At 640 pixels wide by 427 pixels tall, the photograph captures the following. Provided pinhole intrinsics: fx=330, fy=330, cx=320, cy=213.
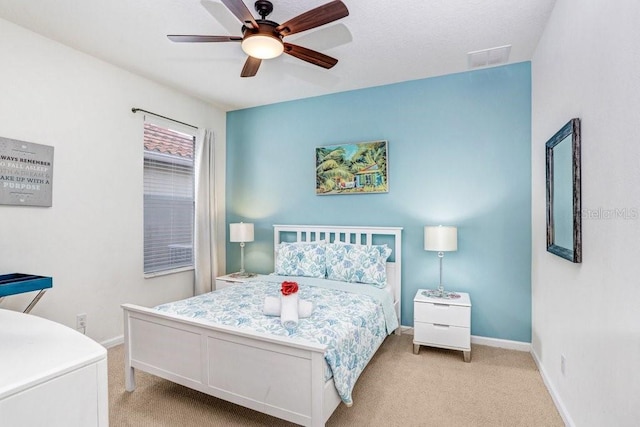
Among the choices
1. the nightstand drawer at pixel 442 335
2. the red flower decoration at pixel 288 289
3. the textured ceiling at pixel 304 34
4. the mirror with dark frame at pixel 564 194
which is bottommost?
the nightstand drawer at pixel 442 335

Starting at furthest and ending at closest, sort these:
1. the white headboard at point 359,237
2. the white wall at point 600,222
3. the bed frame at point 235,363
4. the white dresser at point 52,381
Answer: the white headboard at point 359,237, the bed frame at point 235,363, the white wall at point 600,222, the white dresser at point 52,381

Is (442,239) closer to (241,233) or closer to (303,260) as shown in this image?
(303,260)

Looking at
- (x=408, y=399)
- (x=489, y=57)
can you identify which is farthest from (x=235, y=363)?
(x=489, y=57)

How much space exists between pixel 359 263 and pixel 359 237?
0.44 metres

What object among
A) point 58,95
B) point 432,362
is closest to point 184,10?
point 58,95

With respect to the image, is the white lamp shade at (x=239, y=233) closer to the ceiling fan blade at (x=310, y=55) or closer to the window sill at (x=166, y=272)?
the window sill at (x=166, y=272)

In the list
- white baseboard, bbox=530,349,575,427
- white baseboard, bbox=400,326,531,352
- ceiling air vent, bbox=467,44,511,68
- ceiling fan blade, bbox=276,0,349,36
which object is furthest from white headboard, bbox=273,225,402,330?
ceiling fan blade, bbox=276,0,349,36

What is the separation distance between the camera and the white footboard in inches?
70.1

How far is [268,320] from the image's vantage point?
7.41 feet

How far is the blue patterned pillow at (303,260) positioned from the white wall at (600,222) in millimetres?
2048

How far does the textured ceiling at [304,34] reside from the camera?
2332 millimetres

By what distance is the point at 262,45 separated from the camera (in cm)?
220

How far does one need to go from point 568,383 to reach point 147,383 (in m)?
2.90

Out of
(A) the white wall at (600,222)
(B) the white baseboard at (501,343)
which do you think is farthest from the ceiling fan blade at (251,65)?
(B) the white baseboard at (501,343)
